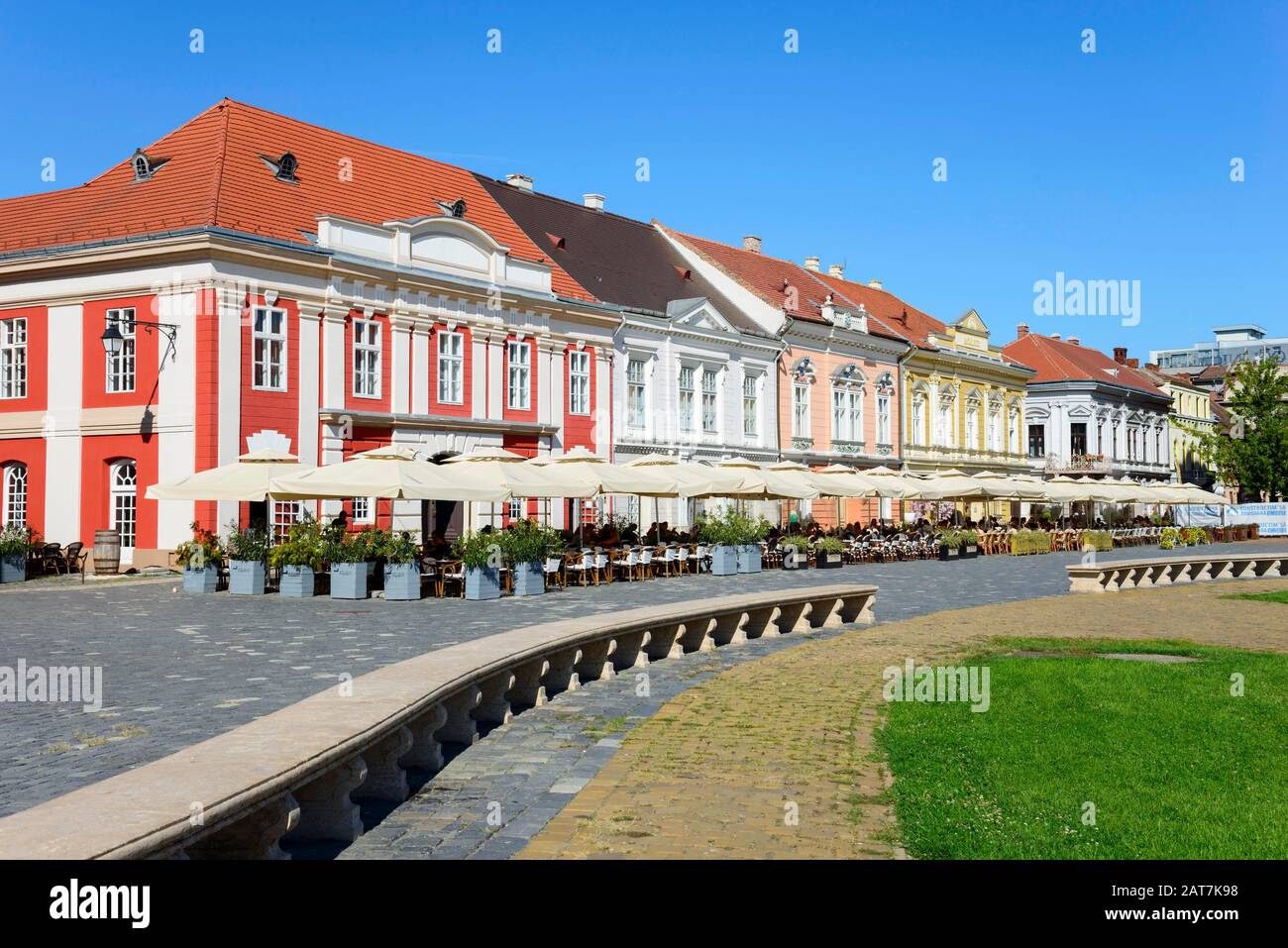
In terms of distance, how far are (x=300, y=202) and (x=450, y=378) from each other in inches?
229

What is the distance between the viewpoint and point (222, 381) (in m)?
27.6

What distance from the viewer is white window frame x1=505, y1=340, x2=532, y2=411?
35406mm

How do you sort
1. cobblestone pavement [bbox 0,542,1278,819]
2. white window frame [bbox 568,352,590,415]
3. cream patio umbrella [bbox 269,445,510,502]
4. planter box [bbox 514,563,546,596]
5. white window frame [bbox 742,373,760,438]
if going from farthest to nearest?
white window frame [bbox 742,373,760,438], white window frame [bbox 568,352,590,415], planter box [bbox 514,563,546,596], cream patio umbrella [bbox 269,445,510,502], cobblestone pavement [bbox 0,542,1278,819]

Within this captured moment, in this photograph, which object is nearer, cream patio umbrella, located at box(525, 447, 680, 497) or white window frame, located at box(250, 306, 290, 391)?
cream patio umbrella, located at box(525, 447, 680, 497)

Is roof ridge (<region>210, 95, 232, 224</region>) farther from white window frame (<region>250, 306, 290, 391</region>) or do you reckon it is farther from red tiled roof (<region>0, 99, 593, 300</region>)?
white window frame (<region>250, 306, 290, 391</region>)

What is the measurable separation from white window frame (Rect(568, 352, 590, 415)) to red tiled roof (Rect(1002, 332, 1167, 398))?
38985 mm

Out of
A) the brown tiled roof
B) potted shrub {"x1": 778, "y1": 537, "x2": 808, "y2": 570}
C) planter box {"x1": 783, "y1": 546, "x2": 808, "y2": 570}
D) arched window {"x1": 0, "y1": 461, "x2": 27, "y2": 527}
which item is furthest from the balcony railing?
arched window {"x1": 0, "y1": 461, "x2": 27, "y2": 527}

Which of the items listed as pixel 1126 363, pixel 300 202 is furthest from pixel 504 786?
pixel 1126 363

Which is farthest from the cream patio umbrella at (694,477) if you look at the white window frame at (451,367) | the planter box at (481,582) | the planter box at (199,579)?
the planter box at (199,579)

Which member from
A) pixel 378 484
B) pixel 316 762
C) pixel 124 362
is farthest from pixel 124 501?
pixel 316 762

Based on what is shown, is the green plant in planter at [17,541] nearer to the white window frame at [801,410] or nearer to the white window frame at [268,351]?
the white window frame at [268,351]

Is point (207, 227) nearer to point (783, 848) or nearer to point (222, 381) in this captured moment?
point (222, 381)

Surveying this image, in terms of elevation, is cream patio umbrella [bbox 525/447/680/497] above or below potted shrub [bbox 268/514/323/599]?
above

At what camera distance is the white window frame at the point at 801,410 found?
153 ft
